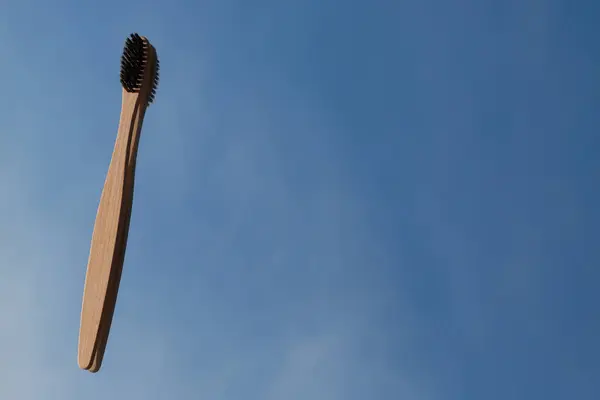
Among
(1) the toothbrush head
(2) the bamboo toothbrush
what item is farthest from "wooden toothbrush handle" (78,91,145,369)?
(1) the toothbrush head

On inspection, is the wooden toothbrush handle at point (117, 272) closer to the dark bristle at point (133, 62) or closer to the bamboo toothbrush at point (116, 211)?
the bamboo toothbrush at point (116, 211)

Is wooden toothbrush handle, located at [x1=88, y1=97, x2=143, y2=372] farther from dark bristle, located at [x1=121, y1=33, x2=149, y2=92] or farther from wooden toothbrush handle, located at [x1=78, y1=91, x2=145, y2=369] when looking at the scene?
dark bristle, located at [x1=121, y1=33, x2=149, y2=92]

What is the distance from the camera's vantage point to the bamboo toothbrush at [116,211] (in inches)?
140

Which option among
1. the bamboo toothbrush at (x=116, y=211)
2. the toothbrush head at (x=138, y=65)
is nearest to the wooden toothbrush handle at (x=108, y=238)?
the bamboo toothbrush at (x=116, y=211)

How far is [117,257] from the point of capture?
368 cm

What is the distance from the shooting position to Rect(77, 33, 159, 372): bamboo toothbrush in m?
3.55

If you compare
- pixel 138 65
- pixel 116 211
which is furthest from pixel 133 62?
pixel 116 211

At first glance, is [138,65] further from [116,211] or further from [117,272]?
[117,272]

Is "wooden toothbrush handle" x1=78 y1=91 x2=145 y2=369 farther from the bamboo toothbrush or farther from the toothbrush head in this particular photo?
the toothbrush head

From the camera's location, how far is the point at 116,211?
3.83 metres

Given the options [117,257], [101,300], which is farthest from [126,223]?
[101,300]

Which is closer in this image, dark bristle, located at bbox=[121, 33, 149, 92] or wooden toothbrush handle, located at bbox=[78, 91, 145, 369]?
wooden toothbrush handle, located at bbox=[78, 91, 145, 369]

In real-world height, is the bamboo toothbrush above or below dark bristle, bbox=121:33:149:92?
below

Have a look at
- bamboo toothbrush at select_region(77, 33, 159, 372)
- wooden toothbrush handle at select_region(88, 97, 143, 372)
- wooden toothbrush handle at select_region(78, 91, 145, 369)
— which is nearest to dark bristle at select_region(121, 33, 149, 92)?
bamboo toothbrush at select_region(77, 33, 159, 372)
